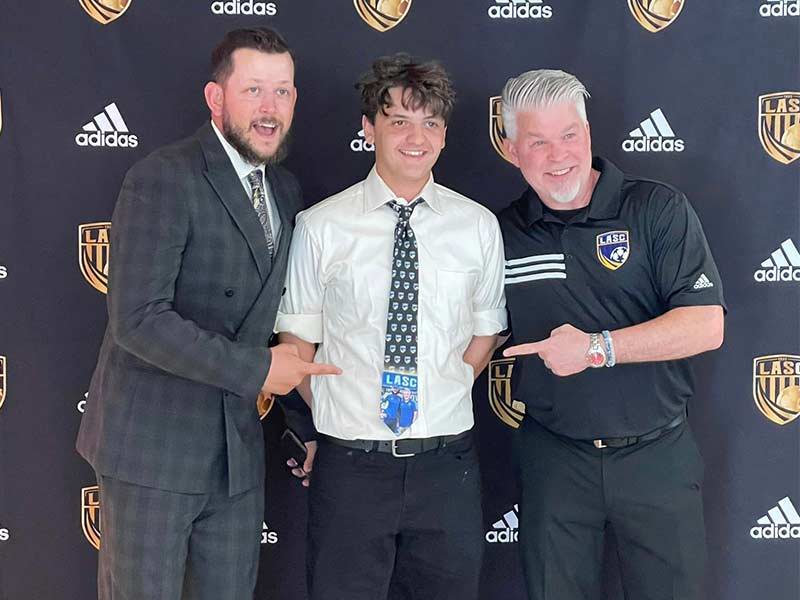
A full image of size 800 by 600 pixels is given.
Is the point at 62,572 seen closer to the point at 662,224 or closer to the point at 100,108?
the point at 100,108

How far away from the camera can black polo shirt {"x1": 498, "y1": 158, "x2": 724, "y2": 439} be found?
1.91 meters

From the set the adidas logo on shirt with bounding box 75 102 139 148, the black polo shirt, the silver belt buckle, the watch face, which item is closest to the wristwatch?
the watch face

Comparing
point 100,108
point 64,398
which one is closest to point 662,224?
point 100,108

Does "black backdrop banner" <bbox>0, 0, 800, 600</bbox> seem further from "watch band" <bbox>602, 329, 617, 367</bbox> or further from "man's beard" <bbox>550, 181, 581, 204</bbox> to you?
"watch band" <bbox>602, 329, 617, 367</bbox>

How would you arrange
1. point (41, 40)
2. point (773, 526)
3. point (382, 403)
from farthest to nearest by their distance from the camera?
point (773, 526) → point (41, 40) → point (382, 403)

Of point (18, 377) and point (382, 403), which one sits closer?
point (382, 403)

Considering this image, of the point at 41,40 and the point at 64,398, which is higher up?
the point at 41,40

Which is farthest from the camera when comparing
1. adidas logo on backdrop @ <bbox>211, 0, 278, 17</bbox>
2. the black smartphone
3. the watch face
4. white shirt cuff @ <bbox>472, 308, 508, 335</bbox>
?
adidas logo on backdrop @ <bbox>211, 0, 278, 17</bbox>

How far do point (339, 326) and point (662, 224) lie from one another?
2.72 feet

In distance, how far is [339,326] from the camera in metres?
1.91

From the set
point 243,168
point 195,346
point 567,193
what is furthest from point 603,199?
point 195,346

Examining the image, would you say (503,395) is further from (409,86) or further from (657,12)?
(657,12)

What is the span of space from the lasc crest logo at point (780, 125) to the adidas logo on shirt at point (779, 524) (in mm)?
1083

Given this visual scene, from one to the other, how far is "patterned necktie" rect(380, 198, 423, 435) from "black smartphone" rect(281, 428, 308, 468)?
39 cm
